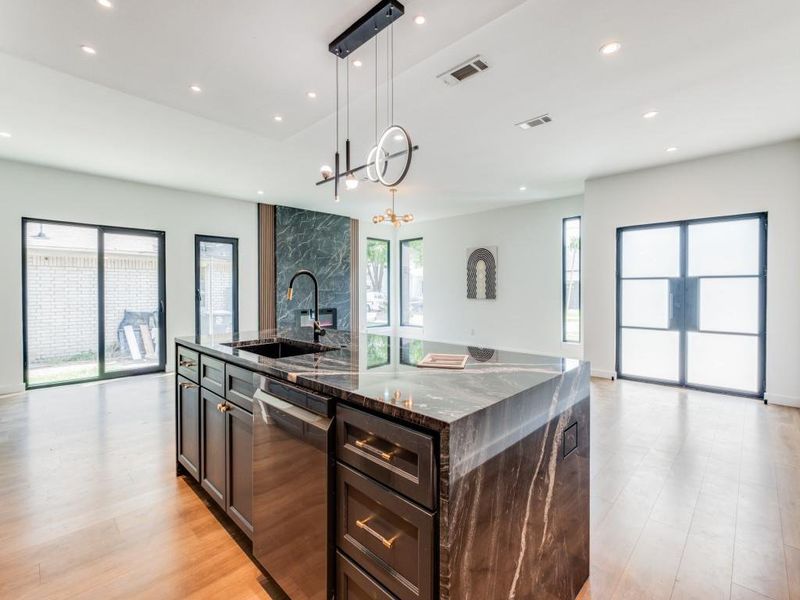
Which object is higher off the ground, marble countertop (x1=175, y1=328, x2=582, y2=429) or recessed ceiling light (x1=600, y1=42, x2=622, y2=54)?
recessed ceiling light (x1=600, y1=42, x2=622, y2=54)

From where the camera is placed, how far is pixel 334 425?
128 cm

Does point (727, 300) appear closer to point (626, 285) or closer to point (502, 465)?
point (626, 285)

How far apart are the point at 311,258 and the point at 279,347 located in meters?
5.70

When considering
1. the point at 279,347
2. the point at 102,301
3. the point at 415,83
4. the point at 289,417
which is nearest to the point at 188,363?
the point at 279,347

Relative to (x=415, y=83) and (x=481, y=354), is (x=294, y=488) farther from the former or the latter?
(x=415, y=83)

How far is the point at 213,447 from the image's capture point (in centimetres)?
213

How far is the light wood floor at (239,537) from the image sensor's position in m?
1.70

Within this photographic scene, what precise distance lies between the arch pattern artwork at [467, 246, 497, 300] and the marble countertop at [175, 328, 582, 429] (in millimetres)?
5907

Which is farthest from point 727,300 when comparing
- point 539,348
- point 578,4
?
point 578,4

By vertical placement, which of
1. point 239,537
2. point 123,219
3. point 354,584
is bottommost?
point 239,537

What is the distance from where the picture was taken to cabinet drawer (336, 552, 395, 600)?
1.14 meters

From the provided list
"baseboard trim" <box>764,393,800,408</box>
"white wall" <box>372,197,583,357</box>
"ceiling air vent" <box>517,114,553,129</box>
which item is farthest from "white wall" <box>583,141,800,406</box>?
"ceiling air vent" <box>517,114,553,129</box>

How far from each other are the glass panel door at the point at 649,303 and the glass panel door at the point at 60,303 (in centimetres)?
769

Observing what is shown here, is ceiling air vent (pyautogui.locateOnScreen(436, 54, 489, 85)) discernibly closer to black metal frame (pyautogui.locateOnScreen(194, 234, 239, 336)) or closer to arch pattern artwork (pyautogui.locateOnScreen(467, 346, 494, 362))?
arch pattern artwork (pyautogui.locateOnScreen(467, 346, 494, 362))
